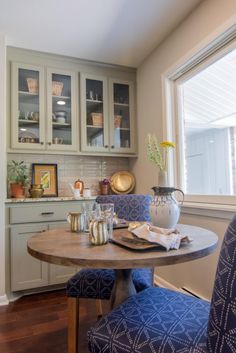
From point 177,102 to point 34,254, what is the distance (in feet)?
6.33

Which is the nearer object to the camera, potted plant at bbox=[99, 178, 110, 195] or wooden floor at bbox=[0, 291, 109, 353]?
wooden floor at bbox=[0, 291, 109, 353]

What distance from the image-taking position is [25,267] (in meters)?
2.32

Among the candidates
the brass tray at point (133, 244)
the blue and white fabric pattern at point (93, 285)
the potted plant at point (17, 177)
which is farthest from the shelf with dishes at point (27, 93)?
the brass tray at point (133, 244)

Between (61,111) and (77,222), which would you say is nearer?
(77,222)

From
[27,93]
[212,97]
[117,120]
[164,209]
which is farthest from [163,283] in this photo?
[27,93]

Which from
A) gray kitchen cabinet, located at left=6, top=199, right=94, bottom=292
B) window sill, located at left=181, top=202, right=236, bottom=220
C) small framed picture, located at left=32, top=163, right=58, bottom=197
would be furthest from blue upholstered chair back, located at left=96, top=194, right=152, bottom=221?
small framed picture, located at left=32, top=163, right=58, bottom=197

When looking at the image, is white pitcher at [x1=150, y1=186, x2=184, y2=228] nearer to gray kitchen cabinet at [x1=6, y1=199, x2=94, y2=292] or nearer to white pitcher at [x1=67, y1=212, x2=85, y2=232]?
white pitcher at [x1=67, y1=212, x2=85, y2=232]

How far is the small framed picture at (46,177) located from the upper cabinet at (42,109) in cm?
26

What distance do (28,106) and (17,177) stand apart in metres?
0.75

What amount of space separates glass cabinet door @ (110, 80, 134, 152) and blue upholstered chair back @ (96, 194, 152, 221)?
3.79 ft

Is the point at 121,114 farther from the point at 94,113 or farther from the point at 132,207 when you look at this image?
the point at 132,207

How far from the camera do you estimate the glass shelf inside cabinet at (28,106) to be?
2.58m

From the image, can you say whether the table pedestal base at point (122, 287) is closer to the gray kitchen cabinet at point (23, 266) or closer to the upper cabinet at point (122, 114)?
the gray kitchen cabinet at point (23, 266)

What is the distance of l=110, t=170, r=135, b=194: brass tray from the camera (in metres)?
3.03
